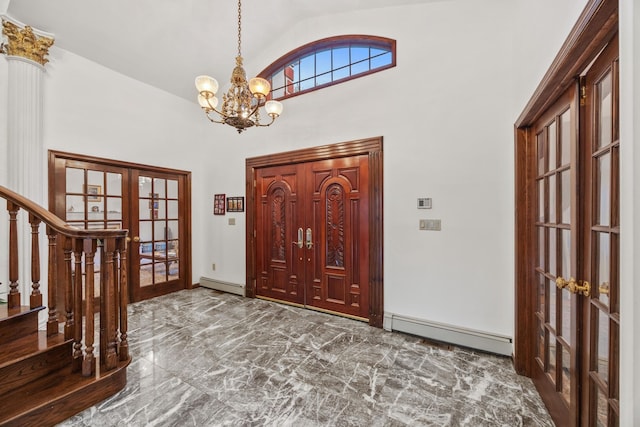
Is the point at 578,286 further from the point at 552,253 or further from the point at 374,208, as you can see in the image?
the point at 374,208

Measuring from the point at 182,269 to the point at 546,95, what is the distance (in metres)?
5.00

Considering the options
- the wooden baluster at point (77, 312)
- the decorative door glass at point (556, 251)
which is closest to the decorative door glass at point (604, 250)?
the decorative door glass at point (556, 251)

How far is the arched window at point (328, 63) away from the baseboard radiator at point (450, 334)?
288 centimetres

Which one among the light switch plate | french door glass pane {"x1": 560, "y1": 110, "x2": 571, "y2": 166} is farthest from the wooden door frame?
french door glass pane {"x1": 560, "y1": 110, "x2": 571, "y2": 166}

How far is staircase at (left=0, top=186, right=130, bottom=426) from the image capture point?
5.39 feet

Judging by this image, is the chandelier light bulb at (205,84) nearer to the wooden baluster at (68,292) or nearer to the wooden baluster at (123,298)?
the wooden baluster at (123,298)

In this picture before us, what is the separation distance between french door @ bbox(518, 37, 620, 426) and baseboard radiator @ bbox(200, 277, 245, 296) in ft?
12.2

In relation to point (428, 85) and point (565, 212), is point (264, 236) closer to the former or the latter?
point (428, 85)

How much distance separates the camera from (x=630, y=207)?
77 centimetres

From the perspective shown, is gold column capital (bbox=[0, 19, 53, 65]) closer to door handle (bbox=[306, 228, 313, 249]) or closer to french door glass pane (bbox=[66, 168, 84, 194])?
french door glass pane (bbox=[66, 168, 84, 194])

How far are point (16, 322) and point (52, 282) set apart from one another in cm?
32

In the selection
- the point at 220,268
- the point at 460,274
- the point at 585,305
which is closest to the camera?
the point at 585,305

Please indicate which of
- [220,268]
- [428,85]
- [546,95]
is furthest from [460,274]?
[220,268]

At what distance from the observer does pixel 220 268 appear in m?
4.43
